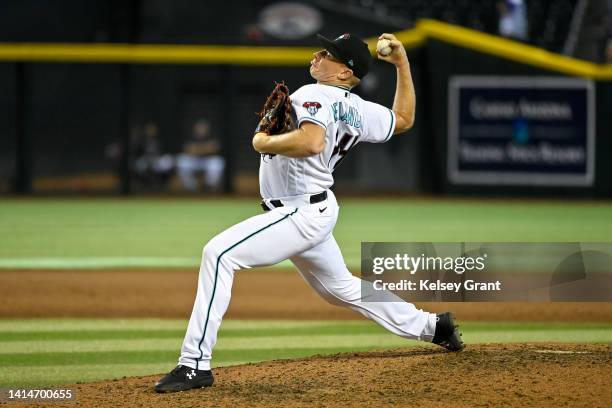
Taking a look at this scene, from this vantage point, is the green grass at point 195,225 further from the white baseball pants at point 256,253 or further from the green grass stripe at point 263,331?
the white baseball pants at point 256,253

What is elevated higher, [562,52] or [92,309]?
[562,52]

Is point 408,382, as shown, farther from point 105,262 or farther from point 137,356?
point 105,262

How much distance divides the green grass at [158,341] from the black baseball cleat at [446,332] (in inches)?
37.2

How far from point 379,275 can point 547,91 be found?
43.1ft

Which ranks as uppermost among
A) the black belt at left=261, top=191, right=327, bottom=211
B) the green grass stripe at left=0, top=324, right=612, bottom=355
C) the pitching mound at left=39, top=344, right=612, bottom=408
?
the black belt at left=261, top=191, right=327, bottom=211

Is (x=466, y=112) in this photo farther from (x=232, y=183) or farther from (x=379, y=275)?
(x=379, y=275)

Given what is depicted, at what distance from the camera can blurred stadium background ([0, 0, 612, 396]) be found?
6852mm

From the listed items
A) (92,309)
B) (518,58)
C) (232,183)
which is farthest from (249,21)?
(92,309)

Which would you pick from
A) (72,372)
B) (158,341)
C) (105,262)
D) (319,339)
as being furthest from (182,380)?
(105,262)

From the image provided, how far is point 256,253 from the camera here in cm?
438

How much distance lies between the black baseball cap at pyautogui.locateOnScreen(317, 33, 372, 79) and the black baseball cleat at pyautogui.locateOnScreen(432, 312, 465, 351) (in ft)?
4.52

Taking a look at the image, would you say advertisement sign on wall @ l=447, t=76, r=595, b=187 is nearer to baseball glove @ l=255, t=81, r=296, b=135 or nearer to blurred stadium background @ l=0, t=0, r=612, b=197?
blurred stadium background @ l=0, t=0, r=612, b=197

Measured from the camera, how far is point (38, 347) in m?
5.97

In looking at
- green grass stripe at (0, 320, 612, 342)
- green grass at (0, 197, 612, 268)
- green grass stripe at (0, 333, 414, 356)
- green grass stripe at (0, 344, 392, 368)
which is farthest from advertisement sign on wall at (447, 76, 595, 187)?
green grass stripe at (0, 344, 392, 368)
